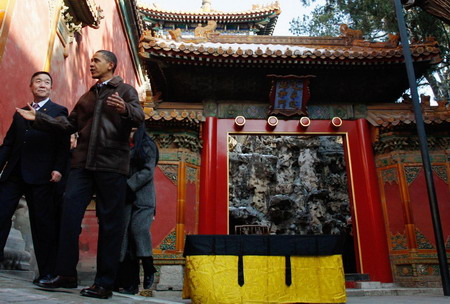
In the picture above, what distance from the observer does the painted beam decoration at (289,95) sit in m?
7.53

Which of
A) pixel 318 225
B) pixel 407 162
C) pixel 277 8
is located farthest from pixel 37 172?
pixel 277 8

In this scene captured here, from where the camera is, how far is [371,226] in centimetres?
688

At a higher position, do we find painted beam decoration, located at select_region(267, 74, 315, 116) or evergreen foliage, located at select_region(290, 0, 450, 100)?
evergreen foliage, located at select_region(290, 0, 450, 100)

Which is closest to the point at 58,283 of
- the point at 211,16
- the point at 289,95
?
the point at 289,95

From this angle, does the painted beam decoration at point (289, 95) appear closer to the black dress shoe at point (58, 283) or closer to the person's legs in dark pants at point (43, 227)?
the person's legs in dark pants at point (43, 227)

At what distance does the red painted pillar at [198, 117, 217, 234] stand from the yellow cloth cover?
2.80m

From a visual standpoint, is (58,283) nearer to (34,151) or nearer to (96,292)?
(96,292)

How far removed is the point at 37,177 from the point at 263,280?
2.43 metres

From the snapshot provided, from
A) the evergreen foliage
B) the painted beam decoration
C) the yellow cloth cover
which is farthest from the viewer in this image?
the evergreen foliage

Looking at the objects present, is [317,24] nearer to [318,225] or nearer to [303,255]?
[318,225]

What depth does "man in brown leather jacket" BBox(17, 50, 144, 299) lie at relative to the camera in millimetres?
2312

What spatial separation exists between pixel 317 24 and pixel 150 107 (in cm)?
1135

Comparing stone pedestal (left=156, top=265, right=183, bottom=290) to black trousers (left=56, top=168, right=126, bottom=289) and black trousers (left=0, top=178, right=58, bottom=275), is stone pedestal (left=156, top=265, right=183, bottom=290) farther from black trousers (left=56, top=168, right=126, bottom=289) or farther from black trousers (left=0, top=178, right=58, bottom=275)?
black trousers (left=56, top=168, right=126, bottom=289)

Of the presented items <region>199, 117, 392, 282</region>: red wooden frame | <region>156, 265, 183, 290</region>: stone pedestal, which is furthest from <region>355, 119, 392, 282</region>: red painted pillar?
<region>156, 265, 183, 290</region>: stone pedestal
